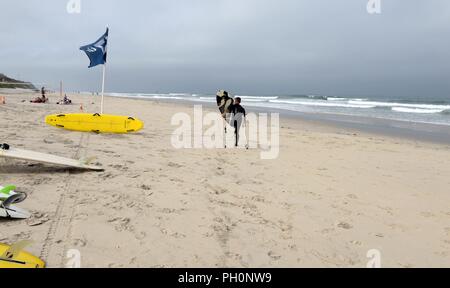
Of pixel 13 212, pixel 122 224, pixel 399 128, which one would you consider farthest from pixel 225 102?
pixel 399 128

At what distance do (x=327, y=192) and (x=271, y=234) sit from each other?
203 centimetres

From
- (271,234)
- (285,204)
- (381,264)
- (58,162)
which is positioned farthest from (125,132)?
(381,264)

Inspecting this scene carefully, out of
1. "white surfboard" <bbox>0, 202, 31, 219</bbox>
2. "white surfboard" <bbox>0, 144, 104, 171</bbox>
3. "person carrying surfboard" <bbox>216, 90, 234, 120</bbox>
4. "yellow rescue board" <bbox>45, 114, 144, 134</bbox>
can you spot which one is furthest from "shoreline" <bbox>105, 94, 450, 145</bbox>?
"white surfboard" <bbox>0, 202, 31, 219</bbox>

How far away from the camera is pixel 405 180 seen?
6.28 meters

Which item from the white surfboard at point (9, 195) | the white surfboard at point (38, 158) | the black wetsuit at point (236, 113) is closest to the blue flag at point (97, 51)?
the black wetsuit at point (236, 113)

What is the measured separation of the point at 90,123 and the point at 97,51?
285 cm

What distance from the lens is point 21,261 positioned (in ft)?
8.52

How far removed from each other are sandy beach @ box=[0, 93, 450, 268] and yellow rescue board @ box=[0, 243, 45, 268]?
0.13 m

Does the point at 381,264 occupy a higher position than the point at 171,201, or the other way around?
the point at 171,201

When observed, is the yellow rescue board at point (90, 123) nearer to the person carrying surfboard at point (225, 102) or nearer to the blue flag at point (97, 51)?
the blue flag at point (97, 51)

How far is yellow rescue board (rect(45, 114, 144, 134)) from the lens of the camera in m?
9.20

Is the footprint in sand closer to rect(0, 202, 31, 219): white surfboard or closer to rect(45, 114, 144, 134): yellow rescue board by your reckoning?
rect(0, 202, 31, 219): white surfboard

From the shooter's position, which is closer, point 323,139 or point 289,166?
point 289,166
